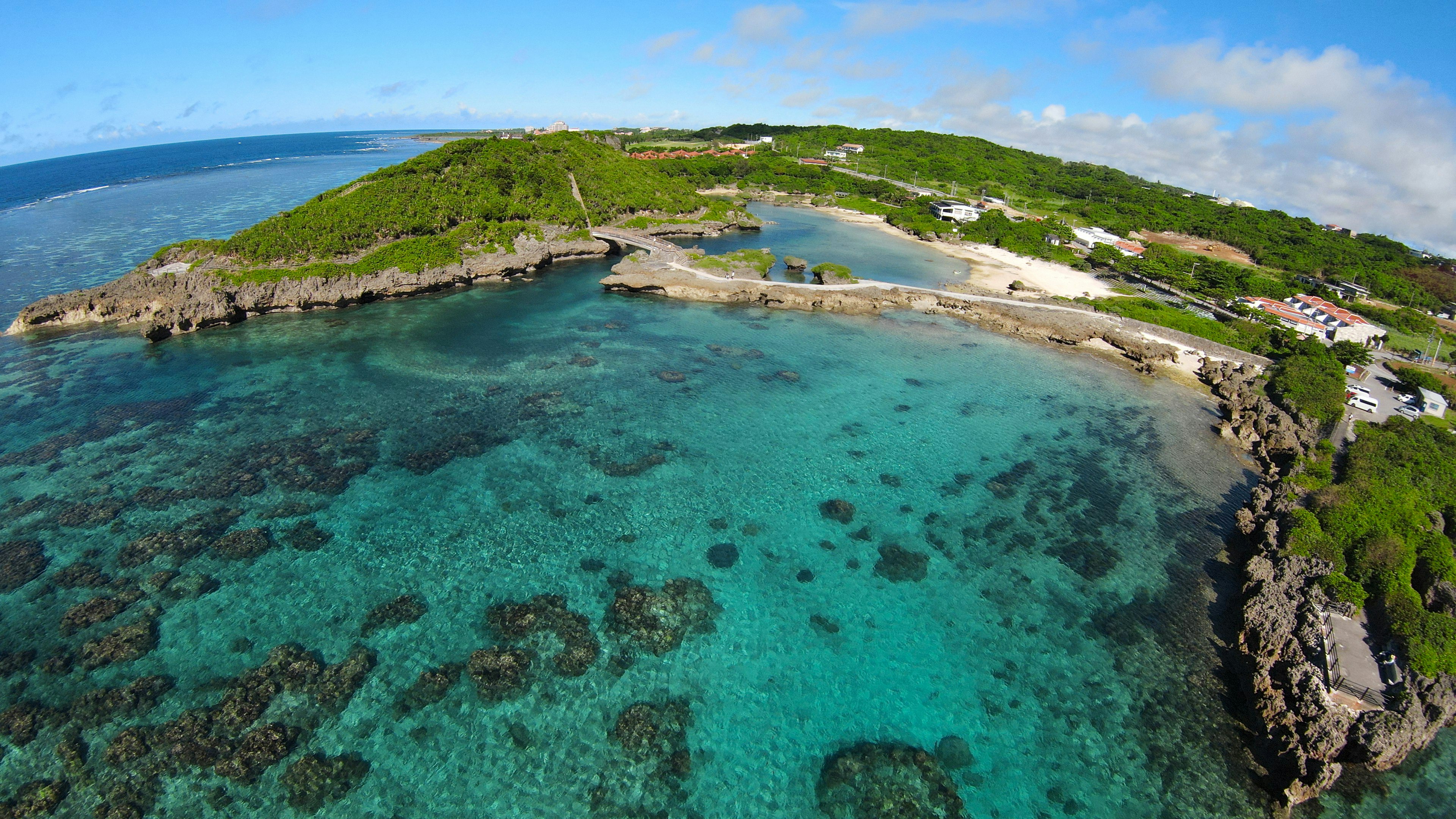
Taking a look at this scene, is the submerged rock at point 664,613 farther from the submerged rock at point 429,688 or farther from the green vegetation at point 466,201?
the green vegetation at point 466,201

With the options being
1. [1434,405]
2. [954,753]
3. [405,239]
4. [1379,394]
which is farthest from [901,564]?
[405,239]

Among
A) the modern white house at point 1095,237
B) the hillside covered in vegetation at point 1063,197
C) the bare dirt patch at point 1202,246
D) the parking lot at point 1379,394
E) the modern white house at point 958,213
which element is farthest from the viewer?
the modern white house at point 958,213

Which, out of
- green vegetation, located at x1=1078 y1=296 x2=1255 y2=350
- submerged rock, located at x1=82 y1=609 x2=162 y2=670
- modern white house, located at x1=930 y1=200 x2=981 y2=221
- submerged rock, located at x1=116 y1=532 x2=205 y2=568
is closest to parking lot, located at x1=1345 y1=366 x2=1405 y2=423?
green vegetation, located at x1=1078 y1=296 x2=1255 y2=350

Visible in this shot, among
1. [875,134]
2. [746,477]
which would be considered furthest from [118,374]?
[875,134]

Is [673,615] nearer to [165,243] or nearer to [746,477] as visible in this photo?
[746,477]

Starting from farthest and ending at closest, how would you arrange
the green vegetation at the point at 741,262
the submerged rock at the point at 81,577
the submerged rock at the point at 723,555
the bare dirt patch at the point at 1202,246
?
the bare dirt patch at the point at 1202,246, the green vegetation at the point at 741,262, the submerged rock at the point at 723,555, the submerged rock at the point at 81,577

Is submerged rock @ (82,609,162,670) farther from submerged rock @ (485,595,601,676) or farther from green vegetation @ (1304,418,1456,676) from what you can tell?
green vegetation @ (1304,418,1456,676)

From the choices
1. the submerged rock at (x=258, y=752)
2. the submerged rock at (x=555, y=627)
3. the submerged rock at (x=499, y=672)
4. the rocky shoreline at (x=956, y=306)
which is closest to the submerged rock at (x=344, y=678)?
the submerged rock at (x=258, y=752)
